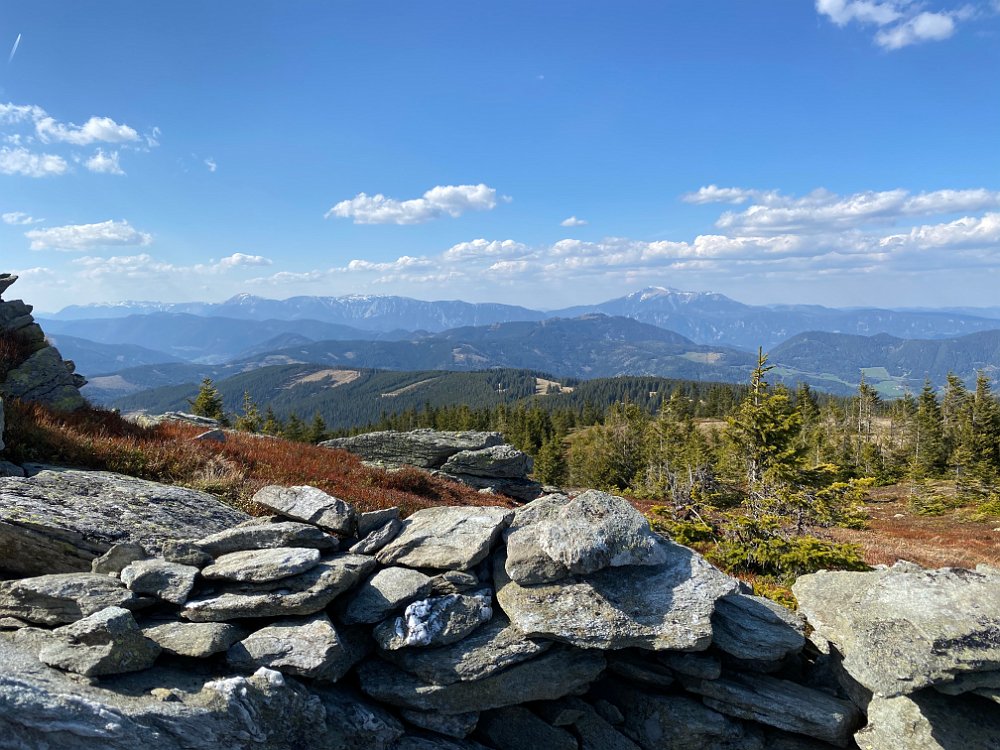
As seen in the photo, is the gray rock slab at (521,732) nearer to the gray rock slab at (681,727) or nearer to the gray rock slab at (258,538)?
the gray rock slab at (681,727)

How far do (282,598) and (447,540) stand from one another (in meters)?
3.04

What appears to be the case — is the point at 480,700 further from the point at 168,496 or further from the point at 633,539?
the point at 168,496

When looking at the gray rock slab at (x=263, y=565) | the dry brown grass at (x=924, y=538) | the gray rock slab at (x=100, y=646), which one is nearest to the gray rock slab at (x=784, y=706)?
the gray rock slab at (x=263, y=565)

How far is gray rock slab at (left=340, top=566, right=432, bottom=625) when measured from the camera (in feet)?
26.9

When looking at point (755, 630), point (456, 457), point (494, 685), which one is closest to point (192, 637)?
point (494, 685)

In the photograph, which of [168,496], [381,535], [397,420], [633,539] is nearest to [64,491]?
[168,496]

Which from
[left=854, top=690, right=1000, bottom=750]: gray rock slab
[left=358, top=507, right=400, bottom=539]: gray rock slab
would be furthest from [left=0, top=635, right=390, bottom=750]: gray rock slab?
[left=854, top=690, right=1000, bottom=750]: gray rock slab

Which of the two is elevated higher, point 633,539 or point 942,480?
point 633,539

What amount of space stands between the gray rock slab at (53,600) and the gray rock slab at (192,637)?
23.3 inches

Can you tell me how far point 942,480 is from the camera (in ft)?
216

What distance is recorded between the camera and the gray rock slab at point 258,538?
845 centimetres

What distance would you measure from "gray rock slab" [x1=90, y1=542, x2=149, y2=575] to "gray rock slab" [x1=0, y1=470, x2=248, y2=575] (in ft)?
1.63

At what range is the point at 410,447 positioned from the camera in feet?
93.0

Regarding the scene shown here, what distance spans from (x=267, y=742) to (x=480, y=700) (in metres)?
3.21
